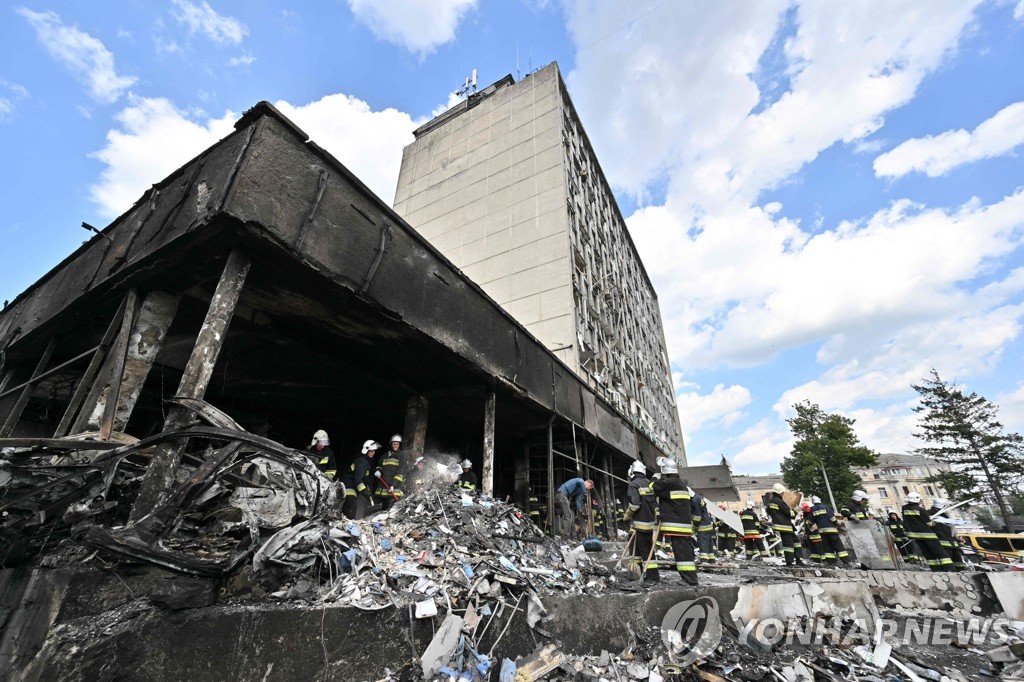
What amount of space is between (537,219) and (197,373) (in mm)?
15504

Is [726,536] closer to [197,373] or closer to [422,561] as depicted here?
[422,561]

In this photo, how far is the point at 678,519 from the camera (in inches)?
232

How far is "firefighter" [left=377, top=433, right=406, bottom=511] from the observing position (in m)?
7.55

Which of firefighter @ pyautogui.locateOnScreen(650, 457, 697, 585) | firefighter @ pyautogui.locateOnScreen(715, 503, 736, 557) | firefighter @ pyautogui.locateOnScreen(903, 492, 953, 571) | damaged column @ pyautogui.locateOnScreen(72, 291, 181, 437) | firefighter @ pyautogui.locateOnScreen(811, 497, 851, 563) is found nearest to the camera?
damaged column @ pyautogui.locateOnScreen(72, 291, 181, 437)

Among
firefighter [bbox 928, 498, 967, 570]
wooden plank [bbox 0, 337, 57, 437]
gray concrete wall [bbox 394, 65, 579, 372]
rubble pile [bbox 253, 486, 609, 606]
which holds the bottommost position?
rubble pile [bbox 253, 486, 609, 606]

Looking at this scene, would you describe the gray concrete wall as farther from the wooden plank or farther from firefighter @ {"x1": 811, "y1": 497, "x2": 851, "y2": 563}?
the wooden plank

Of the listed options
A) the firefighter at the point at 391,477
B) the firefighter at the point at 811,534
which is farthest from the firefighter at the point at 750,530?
the firefighter at the point at 391,477

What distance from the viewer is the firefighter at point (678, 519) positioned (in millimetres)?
5535

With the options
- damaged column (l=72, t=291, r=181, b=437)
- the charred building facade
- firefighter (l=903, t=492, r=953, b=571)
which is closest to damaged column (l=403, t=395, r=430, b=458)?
the charred building facade

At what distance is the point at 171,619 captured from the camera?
8.30ft

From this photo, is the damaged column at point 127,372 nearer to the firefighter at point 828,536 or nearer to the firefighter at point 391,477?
the firefighter at point 391,477

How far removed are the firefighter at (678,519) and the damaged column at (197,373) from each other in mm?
5584

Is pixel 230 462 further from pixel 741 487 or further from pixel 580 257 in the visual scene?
pixel 741 487

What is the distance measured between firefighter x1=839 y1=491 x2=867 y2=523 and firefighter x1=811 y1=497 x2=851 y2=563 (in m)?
0.39
